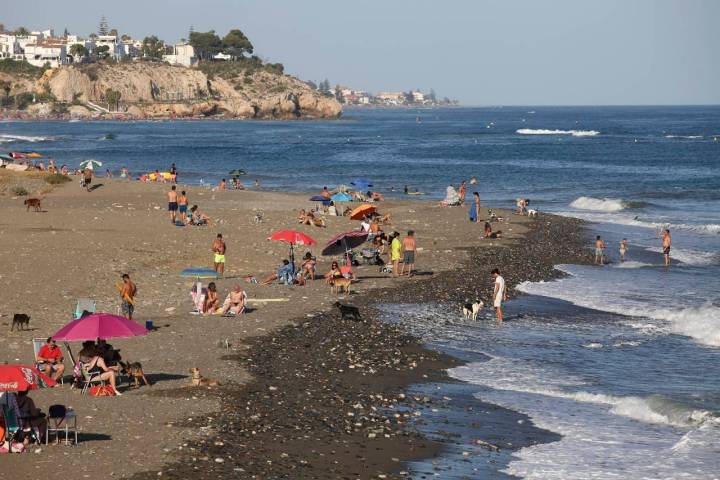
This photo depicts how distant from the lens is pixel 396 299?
1011 inches

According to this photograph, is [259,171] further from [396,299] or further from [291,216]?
[396,299]

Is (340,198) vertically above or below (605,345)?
above

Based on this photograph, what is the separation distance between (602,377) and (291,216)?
2213cm

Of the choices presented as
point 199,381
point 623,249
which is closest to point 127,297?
point 199,381

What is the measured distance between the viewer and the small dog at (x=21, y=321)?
19219 mm

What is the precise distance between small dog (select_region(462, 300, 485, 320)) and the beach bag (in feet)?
34.6

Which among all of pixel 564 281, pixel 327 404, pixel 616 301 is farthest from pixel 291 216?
pixel 327 404

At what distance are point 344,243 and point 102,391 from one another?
1367 cm

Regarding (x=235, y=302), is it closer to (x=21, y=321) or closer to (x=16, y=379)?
(x=21, y=321)

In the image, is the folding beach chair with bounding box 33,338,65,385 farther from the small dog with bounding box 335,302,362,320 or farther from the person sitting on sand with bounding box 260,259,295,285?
the person sitting on sand with bounding box 260,259,295,285

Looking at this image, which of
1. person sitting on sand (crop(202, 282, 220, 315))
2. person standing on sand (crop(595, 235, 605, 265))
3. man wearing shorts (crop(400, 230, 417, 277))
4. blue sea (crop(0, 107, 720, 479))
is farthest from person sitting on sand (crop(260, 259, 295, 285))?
person standing on sand (crop(595, 235, 605, 265))

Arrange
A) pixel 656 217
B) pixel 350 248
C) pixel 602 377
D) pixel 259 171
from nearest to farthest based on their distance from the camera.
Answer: pixel 602 377 → pixel 350 248 → pixel 656 217 → pixel 259 171

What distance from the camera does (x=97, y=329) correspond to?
1541 cm

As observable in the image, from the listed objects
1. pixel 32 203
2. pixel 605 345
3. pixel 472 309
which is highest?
pixel 32 203
